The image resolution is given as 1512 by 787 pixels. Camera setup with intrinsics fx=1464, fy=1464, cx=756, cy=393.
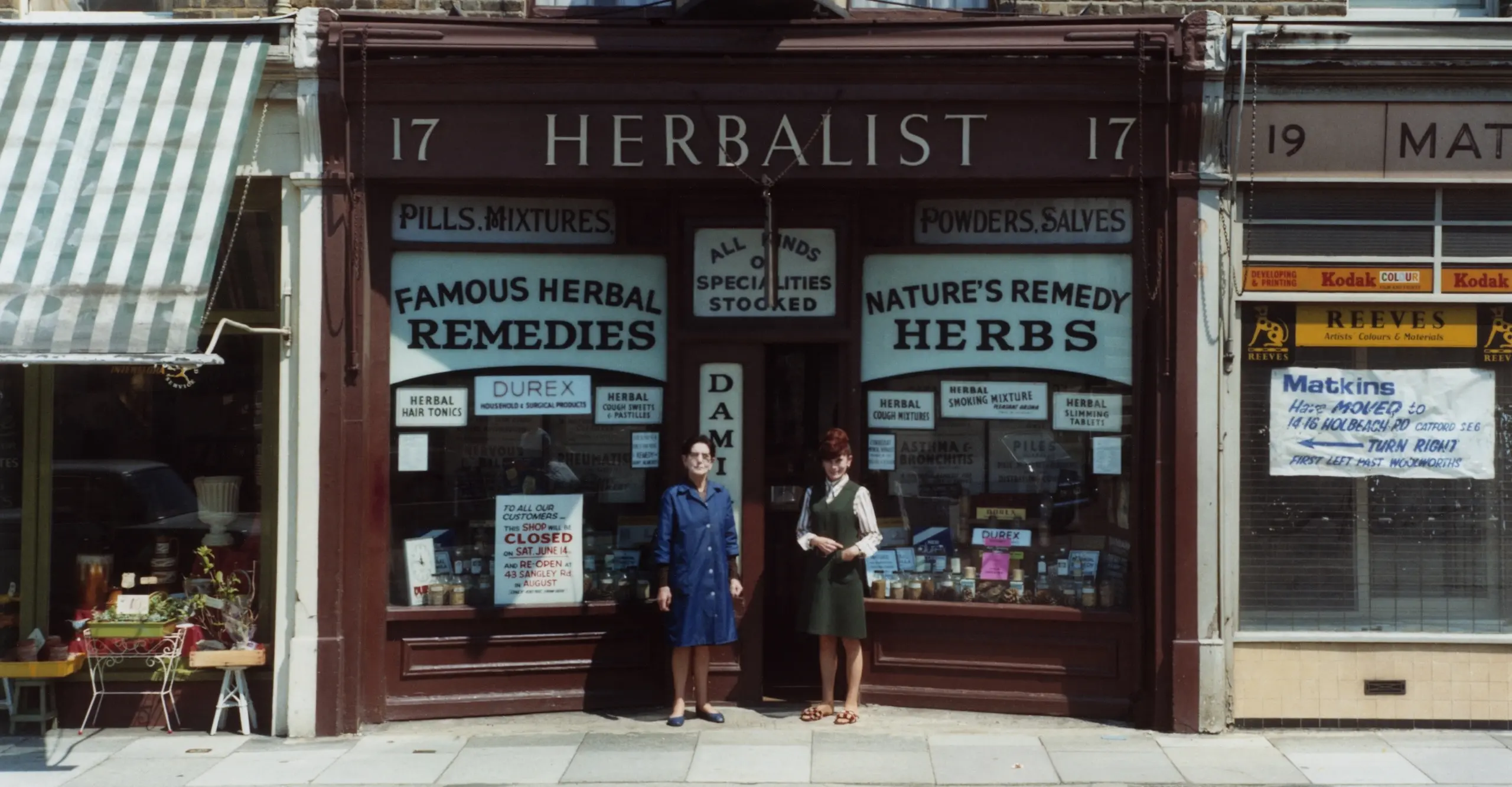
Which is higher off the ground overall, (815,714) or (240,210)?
(240,210)

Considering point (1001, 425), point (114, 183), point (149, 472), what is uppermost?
point (114, 183)

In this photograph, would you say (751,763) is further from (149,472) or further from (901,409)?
(149,472)

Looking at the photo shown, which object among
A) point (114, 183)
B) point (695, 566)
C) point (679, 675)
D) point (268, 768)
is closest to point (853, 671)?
point (679, 675)

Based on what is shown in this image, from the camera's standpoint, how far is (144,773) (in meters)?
7.97

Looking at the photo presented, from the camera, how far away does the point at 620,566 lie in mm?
9484

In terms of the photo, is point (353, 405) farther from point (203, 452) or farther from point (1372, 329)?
point (1372, 329)

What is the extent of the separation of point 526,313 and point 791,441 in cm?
190

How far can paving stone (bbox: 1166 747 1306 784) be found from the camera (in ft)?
25.3

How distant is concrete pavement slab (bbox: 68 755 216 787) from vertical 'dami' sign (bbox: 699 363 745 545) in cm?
341

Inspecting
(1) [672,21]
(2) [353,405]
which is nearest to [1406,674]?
(1) [672,21]

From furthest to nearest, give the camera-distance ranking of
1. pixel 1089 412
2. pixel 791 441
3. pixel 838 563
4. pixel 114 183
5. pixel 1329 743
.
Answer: pixel 791 441
pixel 1089 412
pixel 838 563
pixel 1329 743
pixel 114 183

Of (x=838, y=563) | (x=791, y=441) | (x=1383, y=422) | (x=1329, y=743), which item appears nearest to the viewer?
(x=1329, y=743)

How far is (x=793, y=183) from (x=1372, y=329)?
11.9ft

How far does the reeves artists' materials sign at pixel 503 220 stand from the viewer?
30.2ft
